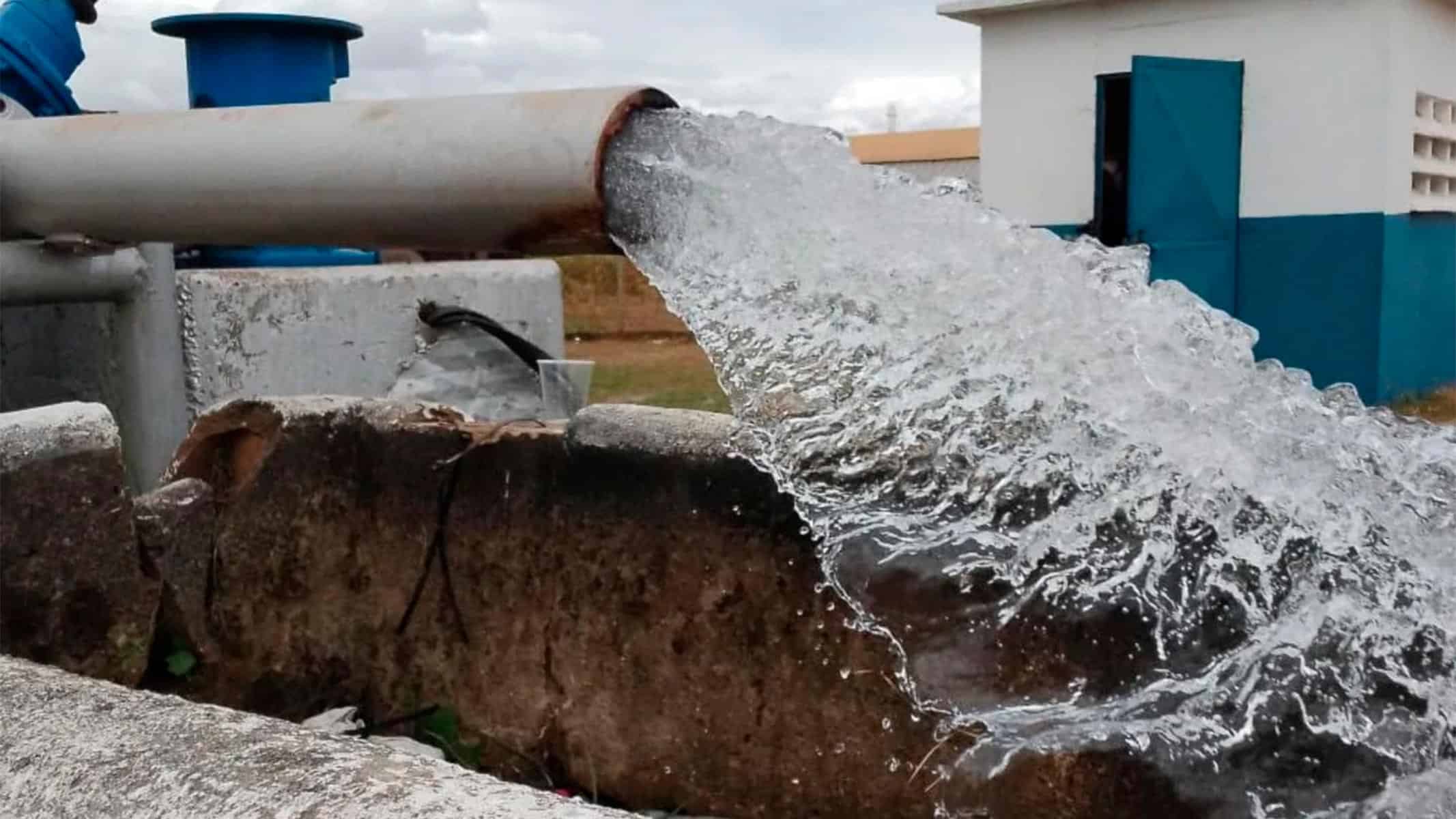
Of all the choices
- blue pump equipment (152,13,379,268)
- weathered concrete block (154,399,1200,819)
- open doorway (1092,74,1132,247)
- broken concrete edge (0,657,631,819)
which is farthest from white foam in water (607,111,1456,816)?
open doorway (1092,74,1132,247)

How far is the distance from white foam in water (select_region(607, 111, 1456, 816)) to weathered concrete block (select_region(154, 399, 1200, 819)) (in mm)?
427

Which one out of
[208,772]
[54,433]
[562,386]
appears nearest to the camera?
[208,772]

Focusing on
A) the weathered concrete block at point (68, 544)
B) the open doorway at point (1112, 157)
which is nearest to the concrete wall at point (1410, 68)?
the open doorway at point (1112, 157)

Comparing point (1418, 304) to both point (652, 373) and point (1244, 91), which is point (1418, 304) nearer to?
point (1244, 91)

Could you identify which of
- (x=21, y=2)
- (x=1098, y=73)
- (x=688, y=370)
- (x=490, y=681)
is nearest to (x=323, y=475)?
(x=490, y=681)

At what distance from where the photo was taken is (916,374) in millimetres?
1729

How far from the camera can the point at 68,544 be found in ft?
7.77

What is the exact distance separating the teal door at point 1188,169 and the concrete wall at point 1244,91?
4.0 inches

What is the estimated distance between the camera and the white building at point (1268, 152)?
261 inches

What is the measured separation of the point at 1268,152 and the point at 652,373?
4446 millimetres

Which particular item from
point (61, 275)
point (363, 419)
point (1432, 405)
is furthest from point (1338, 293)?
point (61, 275)

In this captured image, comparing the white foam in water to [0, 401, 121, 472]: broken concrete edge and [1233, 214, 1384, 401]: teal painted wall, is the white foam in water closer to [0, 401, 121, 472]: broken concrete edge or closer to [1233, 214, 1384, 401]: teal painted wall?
[0, 401, 121, 472]: broken concrete edge

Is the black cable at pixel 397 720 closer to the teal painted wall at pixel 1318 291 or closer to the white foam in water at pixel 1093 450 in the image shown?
the white foam in water at pixel 1093 450

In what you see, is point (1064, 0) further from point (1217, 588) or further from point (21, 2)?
point (1217, 588)
